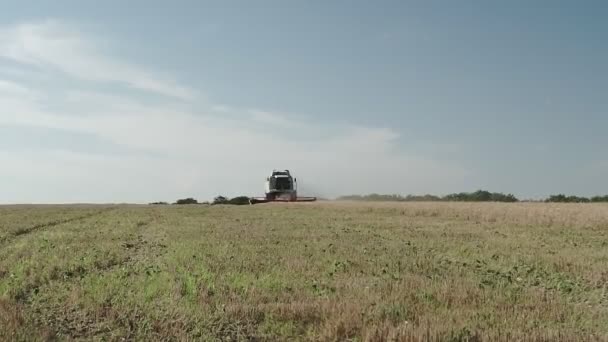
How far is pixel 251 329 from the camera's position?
9.03m

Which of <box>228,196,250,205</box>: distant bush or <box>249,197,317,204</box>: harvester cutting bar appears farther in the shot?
<box>228,196,250,205</box>: distant bush

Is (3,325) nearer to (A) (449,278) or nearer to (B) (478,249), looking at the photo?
(A) (449,278)

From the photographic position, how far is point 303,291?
11.4 metres

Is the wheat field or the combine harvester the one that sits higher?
the combine harvester

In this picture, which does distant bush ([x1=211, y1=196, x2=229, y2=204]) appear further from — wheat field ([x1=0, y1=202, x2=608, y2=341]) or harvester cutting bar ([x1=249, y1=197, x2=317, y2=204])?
wheat field ([x1=0, y1=202, x2=608, y2=341])

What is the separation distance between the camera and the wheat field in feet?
28.9

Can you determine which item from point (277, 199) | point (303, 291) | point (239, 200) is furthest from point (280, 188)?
point (303, 291)

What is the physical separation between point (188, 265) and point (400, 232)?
14.8 m

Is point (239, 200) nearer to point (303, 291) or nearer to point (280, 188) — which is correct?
point (280, 188)

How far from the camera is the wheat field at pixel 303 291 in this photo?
881cm

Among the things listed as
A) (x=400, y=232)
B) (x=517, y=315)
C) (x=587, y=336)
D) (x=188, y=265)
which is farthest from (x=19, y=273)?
(x=400, y=232)

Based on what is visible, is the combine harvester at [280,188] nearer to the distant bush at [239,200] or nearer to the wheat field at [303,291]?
Result: the distant bush at [239,200]

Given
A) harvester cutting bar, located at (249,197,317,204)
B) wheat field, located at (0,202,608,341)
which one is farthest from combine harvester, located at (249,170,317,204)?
wheat field, located at (0,202,608,341)

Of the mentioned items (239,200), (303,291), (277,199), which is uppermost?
(239,200)
